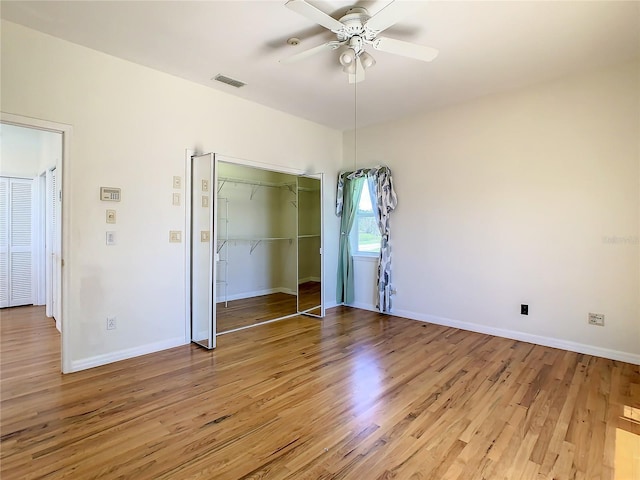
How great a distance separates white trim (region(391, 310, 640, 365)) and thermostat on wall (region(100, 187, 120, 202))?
12.5 feet

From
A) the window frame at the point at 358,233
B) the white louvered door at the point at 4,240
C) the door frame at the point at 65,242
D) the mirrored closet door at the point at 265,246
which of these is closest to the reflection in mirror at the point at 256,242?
the mirrored closet door at the point at 265,246

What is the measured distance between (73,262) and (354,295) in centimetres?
376

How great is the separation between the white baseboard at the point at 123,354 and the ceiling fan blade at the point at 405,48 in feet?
11.2

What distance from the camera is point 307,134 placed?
5.08 metres

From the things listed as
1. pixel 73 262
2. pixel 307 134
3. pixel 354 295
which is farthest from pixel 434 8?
pixel 354 295

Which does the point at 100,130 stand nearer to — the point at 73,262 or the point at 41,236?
the point at 73,262

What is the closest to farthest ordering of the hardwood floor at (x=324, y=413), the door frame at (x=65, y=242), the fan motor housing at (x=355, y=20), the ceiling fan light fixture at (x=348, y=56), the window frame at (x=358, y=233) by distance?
1. the hardwood floor at (x=324, y=413)
2. the fan motor housing at (x=355, y=20)
3. the ceiling fan light fixture at (x=348, y=56)
4. the door frame at (x=65, y=242)
5. the window frame at (x=358, y=233)

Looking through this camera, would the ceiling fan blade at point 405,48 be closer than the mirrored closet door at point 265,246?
Yes

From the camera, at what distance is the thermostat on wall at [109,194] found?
3.14 metres

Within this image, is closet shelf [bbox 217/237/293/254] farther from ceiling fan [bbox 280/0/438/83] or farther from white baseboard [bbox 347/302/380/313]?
ceiling fan [bbox 280/0/438/83]

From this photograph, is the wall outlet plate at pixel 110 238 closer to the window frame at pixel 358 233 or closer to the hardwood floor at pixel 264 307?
the hardwood floor at pixel 264 307

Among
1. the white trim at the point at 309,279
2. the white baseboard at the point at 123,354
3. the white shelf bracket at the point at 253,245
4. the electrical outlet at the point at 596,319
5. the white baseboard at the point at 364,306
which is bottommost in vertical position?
the white baseboard at the point at 123,354

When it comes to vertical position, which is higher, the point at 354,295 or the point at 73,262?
the point at 73,262

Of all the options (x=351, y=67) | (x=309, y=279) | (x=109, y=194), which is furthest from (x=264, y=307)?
(x=351, y=67)
